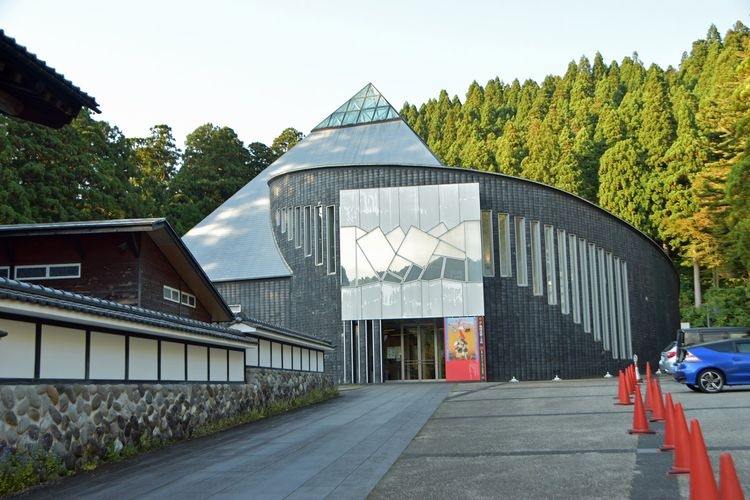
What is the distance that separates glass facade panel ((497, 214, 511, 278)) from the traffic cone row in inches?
751

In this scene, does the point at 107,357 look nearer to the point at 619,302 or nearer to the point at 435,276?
the point at 435,276

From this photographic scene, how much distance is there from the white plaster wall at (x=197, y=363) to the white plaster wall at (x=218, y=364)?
1.15 feet

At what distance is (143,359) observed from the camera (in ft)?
41.2

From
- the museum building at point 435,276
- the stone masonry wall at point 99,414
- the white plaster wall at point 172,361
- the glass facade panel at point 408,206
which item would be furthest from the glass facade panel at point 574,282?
the white plaster wall at point 172,361

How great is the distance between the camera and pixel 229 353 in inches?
667

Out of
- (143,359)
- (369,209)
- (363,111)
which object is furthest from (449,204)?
(143,359)

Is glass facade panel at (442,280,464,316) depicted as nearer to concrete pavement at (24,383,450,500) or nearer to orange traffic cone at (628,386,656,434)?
concrete pavement at (24,383,450,500)

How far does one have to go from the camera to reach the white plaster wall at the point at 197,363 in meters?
14.6

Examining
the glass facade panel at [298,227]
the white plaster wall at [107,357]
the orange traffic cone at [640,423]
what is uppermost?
the glass facade panel at [298,227]

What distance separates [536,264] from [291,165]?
17.5m

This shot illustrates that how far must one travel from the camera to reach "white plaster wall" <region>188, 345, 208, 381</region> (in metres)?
14.6

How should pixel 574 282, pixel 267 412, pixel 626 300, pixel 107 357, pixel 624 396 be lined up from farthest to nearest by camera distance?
pixel 626 300 < pixel 574 282 < pixel 267 412 < pixel 624 396 < pixel 107 357

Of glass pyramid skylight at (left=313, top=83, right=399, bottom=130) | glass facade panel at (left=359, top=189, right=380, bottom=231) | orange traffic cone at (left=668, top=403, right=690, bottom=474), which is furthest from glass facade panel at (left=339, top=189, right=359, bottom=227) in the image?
orange traffic cone at (left=668, top=403, right=690, bottom=474)

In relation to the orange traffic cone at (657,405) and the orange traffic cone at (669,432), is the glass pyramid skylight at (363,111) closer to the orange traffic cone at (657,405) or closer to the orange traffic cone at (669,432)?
the orange traffic cone at (657,405)
